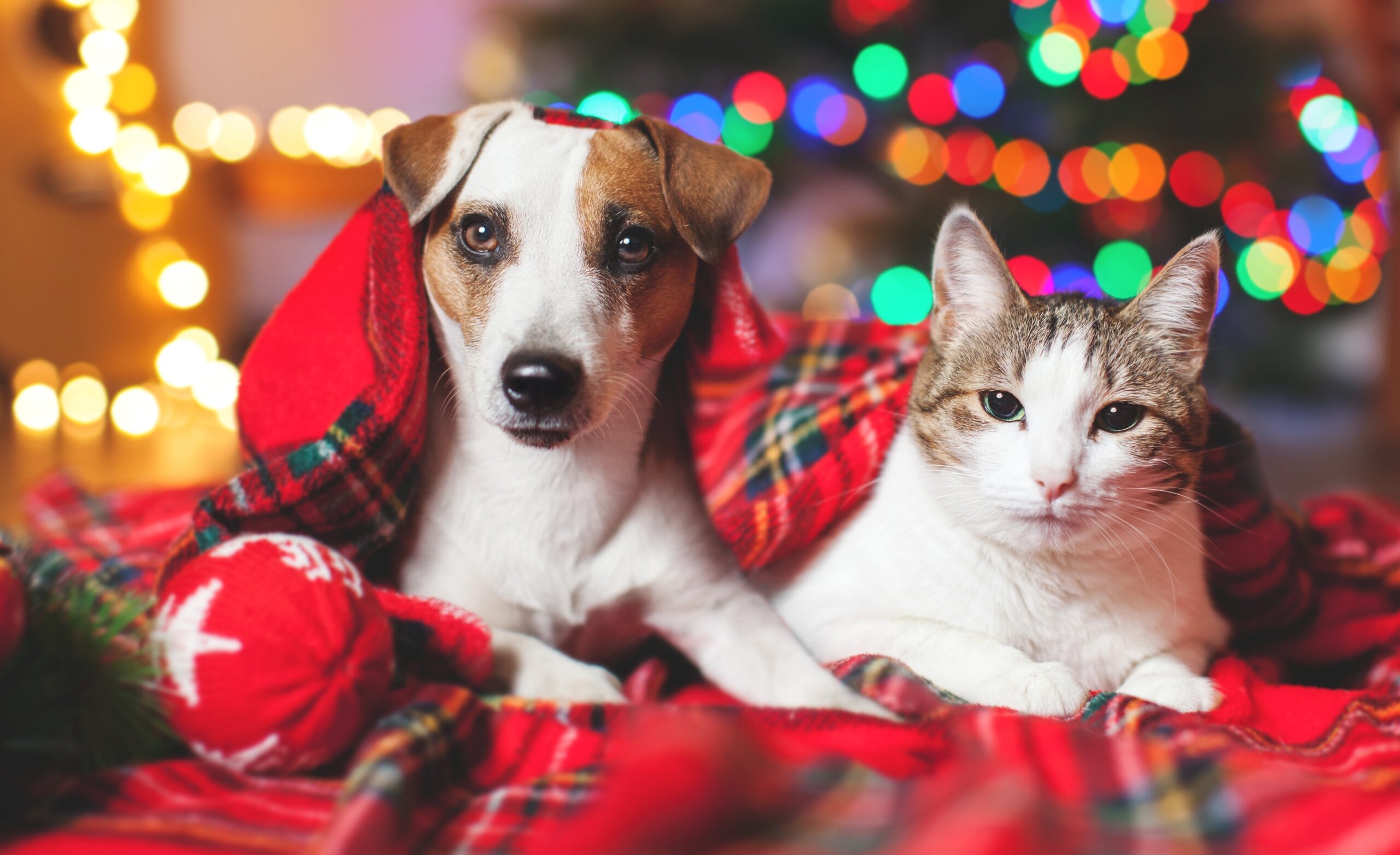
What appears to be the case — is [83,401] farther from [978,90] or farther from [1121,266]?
[1121,266]

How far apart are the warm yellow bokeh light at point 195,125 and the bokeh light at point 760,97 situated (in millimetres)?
2558

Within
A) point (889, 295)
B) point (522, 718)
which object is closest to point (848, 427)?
point (522, 718)

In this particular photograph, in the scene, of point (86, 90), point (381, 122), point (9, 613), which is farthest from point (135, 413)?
point (9, 613)

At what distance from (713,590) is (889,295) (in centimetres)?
297

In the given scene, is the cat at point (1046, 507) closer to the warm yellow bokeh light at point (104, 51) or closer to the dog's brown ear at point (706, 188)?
the dog's brown ear at point (706, 188)

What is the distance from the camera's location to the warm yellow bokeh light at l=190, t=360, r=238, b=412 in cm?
412

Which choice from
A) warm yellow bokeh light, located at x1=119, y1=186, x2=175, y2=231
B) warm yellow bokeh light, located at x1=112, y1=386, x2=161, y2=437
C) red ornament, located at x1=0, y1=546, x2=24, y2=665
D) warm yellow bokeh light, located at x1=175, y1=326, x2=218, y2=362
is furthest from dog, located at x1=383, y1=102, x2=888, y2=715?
warm yellow bokeh light, located at x1=119, y1=186, x2=175, y2=231

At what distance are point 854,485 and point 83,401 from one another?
11.7 feet

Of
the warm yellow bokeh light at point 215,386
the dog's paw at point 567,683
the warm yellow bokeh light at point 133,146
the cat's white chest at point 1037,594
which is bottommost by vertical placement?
the warm yellow bokeh light at point 215,386

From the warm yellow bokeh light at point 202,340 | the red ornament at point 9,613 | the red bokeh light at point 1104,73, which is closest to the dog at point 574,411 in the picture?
the red ornament at point 9,613

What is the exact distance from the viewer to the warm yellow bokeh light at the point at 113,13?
412cm

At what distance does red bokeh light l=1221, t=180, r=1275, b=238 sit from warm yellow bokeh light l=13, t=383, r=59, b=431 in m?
4.62

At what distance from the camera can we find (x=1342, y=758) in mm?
1111

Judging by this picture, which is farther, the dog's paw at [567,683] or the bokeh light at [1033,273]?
the bokeh light at [1033,273]
